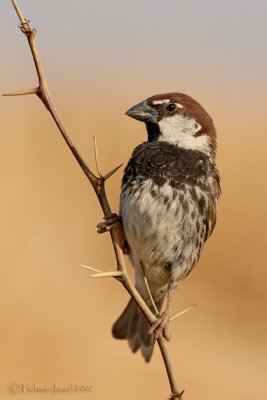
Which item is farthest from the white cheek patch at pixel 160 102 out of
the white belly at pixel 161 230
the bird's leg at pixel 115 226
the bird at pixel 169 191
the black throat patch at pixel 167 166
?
the bird's leg at pixel 115 226

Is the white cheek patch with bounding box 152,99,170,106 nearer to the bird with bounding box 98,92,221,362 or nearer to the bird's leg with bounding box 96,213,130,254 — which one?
the bird with bounding box 98,92,221,362

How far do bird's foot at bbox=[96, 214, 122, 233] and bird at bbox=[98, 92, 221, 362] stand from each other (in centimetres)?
2

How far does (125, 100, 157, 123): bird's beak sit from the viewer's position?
14.7 feet

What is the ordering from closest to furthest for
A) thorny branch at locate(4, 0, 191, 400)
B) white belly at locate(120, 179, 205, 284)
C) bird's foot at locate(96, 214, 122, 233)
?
thorny branch at locate(4, 0, 191, 400)
bird's foot at locate(96, 214, 122, 233)
white belly at locate(120, 179, 205, 284)

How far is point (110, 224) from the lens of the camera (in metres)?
4.16

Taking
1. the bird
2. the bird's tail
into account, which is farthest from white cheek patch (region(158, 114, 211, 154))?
the bird's tail

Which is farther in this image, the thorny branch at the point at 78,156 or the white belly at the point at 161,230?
the white belly at the point at 161,230

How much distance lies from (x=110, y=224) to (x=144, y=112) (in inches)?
27.1

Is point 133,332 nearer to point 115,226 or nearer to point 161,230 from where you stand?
point 161,230

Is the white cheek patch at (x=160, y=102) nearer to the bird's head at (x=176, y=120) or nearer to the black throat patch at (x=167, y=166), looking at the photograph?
the bird's head at (x=176, y=120)

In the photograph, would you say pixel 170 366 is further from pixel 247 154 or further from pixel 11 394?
pixel 247 154

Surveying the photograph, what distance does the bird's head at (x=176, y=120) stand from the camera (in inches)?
179

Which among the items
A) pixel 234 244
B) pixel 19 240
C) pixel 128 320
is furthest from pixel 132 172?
pixel 234 244

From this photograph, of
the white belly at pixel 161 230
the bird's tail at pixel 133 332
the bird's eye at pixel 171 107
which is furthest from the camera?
the bird's tail at pixel 133 332
